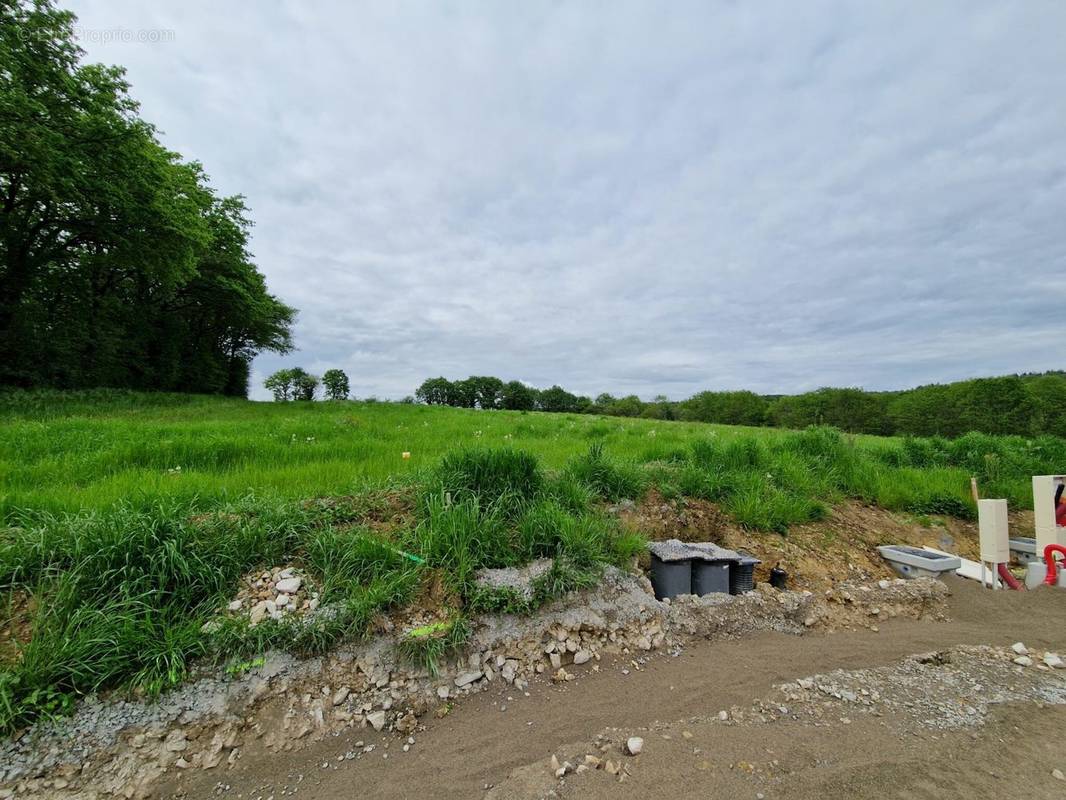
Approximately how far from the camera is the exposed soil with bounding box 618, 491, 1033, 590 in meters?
4.73

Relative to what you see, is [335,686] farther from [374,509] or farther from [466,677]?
[374,509]

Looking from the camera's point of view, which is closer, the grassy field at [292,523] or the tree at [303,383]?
the grassy field at [292,523]

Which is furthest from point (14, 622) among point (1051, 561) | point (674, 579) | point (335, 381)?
point (335, 381)

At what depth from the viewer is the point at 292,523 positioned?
3.61 metres

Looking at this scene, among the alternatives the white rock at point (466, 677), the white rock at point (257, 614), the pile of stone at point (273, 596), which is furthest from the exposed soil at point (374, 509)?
the white rock at point (466, 677)

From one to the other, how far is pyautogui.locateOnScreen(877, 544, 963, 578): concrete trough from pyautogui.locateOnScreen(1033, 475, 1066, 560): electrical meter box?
43.4 inches

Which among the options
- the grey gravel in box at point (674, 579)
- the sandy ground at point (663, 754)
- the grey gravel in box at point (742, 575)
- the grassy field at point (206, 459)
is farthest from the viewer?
the grassy field at point (206, 459)

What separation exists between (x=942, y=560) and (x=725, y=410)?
7875cm

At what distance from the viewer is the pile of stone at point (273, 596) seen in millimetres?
2834

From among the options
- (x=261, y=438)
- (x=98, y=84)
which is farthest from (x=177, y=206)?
(x=261, y=438)

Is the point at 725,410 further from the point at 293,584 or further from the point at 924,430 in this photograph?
the point at 293,584

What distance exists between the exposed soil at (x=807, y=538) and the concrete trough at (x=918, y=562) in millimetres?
120

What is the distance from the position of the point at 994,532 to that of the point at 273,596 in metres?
7.48

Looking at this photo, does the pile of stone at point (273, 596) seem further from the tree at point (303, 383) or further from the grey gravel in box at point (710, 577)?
the tree at point (303, 383)
